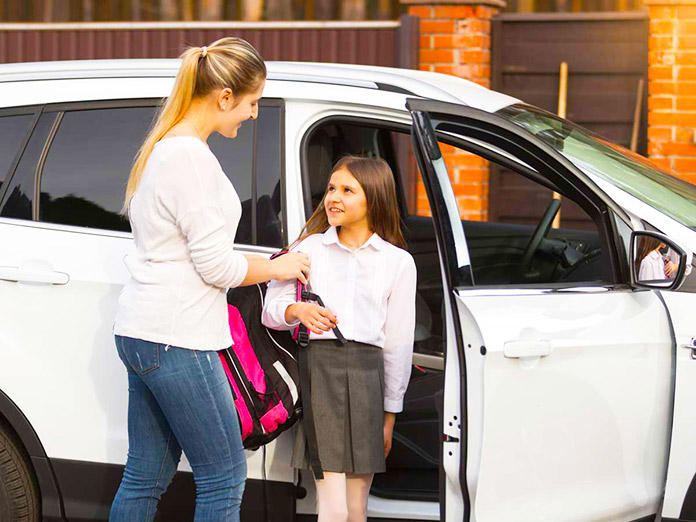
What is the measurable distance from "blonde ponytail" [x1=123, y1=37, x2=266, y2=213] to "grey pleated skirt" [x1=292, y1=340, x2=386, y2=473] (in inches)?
30.9

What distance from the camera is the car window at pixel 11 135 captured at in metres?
3.40

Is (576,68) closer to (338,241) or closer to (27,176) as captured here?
(338,241)

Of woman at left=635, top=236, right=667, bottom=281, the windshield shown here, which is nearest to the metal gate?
the windshield

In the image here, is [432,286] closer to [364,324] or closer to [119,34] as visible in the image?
[364,324]

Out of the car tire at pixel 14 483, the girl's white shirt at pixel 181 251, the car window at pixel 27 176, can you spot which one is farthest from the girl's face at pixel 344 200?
the car tire at pixel 14 483

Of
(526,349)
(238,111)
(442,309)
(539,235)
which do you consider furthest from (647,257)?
(539,235)

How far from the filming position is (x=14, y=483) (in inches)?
131

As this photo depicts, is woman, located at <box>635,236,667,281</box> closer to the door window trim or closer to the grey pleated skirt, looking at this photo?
the grey pleated skirt

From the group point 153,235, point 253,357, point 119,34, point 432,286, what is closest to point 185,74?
point 153,235

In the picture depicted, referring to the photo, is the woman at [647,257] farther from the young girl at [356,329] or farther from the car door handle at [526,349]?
the young girl at [356,329]

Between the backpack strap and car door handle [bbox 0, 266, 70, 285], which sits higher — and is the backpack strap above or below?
below

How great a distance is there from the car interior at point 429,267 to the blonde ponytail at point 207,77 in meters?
0.68

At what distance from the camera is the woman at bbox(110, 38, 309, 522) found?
107 inches

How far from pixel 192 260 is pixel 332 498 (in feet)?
2.90
